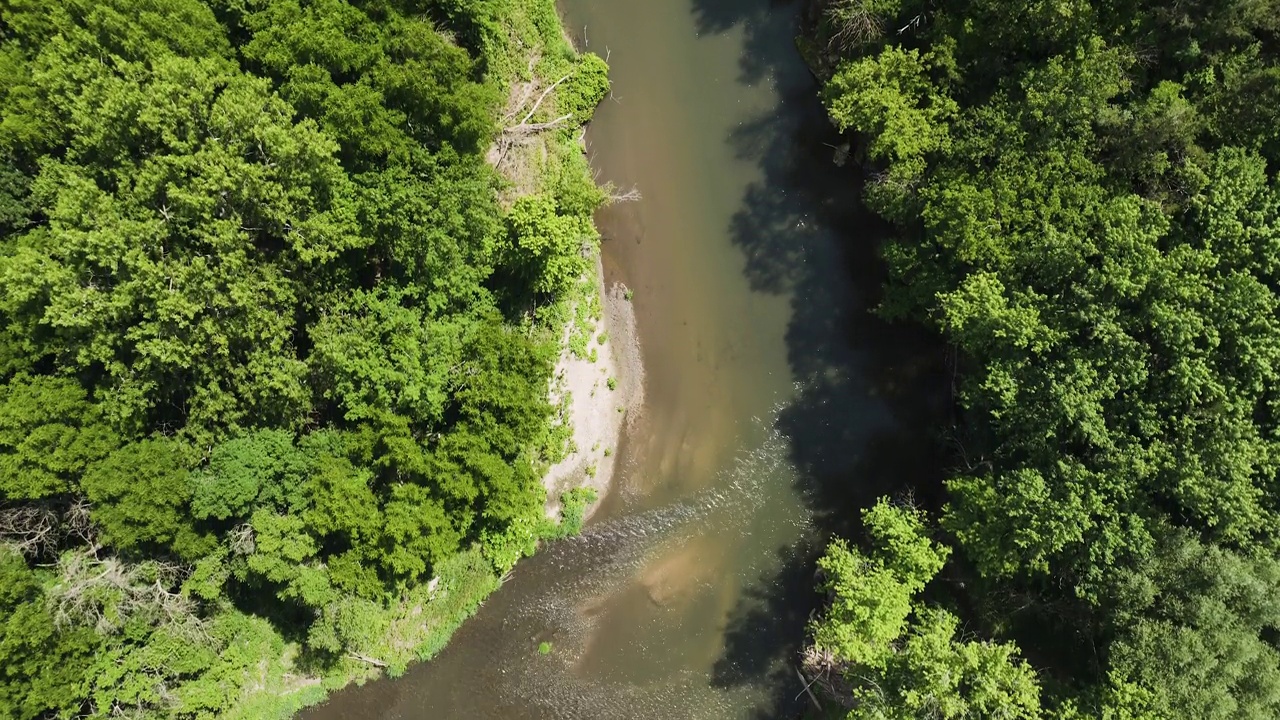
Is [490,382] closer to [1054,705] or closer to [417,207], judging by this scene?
[417,207]

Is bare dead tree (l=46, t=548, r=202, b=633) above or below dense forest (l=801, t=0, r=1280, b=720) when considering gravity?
below

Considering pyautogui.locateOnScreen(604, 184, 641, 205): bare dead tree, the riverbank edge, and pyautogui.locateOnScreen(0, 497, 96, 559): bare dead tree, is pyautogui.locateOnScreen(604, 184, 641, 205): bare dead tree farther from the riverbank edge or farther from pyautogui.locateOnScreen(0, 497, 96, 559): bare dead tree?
pyautogui.locateOnScreen(0, 497, 96, 559): bare dead tree

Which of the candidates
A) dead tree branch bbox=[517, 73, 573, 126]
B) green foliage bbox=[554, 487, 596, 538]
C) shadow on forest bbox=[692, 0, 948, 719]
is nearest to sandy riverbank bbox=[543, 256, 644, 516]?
green foliage bbox=[554, 487, 596, 538]

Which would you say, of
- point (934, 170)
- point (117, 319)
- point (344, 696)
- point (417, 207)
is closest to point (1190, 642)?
point (934, 170)

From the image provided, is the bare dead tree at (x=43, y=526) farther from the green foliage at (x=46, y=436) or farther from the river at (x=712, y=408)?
the river at (x=712, y=408)

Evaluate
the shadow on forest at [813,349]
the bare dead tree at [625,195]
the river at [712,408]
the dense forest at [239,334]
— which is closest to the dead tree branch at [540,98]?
the river at [712,408]

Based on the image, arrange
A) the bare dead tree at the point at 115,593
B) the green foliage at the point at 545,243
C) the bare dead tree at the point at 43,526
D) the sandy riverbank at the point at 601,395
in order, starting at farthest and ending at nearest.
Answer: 1. the sandy riverbank at the point at 601,395
2. the green foliage at the point at 545,243
3. the bare dead tree at the point at 115,593
4. the bare dead tree at the point at 43,526

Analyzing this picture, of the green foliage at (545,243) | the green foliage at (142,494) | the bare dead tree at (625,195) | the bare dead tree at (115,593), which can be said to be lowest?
the bare dead tree at (115,593)
